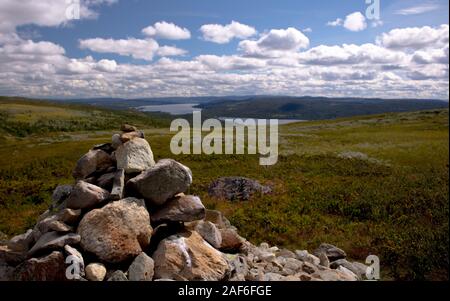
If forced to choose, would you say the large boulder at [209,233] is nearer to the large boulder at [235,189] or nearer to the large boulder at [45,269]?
the large boulder at [45,269]

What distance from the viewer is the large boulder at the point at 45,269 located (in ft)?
36.1

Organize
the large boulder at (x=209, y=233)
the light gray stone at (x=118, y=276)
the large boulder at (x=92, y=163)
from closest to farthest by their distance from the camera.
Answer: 1. the light gray stone at (x=118, y=276)
2. the large boulder at (x=209, y=233)
3. the large boulder at (x=92, y=163)

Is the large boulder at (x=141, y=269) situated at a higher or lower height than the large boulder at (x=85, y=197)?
A: lower

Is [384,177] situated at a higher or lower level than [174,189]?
lower

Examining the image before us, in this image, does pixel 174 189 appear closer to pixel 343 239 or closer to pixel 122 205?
pixel 122 205

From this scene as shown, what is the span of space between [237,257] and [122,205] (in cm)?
435

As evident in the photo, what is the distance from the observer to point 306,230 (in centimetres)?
2097

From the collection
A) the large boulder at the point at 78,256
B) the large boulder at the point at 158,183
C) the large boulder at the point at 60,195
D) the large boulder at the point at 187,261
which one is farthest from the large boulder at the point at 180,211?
the large boulder at the point at 60,195

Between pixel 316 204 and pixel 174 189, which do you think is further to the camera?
pixel 316 204

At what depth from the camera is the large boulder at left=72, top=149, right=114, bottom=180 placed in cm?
1483

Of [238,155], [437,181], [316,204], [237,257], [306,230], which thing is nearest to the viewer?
[237,257]

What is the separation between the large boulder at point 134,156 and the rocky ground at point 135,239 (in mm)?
35

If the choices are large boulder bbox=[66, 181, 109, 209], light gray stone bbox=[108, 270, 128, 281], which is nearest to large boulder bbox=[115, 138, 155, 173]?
large boulder bbox=[66, 181, 109, 209]
